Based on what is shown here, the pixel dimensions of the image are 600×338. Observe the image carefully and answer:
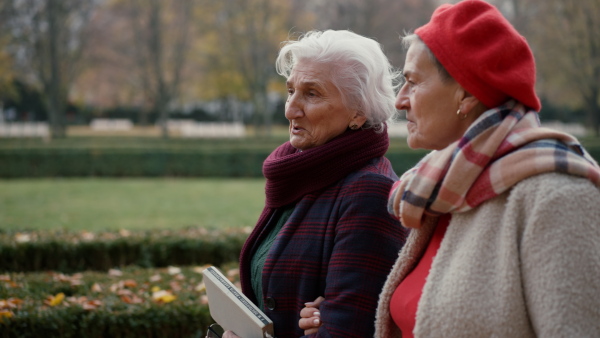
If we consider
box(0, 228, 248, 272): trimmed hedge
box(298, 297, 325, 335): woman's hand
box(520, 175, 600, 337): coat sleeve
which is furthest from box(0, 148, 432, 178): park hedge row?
box(520, 175, 600, 337): coat sleeve

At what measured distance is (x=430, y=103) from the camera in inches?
72.7

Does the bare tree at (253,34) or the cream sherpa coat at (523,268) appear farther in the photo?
the bare tree at (253,34)

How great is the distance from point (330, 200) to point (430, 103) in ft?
2.13

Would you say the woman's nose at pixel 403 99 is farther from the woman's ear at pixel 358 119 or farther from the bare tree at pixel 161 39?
the bare tree at pixel 161 39

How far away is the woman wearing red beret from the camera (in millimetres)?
1479

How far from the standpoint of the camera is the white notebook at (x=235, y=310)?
2.24 m

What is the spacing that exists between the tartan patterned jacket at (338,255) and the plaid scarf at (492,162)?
0.46 m

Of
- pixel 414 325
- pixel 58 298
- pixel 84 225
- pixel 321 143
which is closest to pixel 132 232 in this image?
pixel 58 298

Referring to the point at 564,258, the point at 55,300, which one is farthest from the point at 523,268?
the point at 55,300

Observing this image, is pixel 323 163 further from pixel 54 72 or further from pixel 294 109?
pixel 54 72

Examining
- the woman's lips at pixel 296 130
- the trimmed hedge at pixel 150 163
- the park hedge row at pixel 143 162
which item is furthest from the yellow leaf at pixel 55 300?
the trimmed hedge at pixel 150 163

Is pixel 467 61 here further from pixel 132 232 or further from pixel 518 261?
pixel 132 232

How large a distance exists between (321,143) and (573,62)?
2659 centimetres

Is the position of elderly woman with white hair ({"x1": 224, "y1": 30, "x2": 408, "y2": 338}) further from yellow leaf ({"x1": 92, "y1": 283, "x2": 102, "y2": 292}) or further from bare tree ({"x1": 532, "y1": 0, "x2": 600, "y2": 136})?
bare tree ({"x1": 532, "y1": 0, "x2": 600, "y2": 136})
